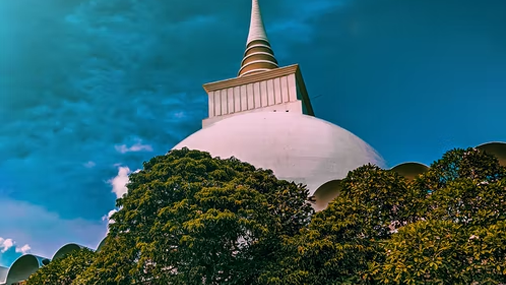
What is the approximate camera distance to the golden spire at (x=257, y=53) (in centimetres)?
2020

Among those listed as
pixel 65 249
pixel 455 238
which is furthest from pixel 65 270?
pixel 455 238

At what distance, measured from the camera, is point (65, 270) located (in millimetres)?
10594

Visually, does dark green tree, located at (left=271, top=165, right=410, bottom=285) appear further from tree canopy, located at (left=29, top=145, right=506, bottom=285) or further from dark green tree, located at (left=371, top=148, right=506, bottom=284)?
dark green tree, located at (left=371, top=148, right=506, bottom=284)

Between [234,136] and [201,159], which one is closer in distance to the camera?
[201,159]

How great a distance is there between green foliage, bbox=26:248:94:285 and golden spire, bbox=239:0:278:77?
37.8ft

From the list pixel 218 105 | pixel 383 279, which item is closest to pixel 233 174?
pixel 383 279

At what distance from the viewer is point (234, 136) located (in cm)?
1376

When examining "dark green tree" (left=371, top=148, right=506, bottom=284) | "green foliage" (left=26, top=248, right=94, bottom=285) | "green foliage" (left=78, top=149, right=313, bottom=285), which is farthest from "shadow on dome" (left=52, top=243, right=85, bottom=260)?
"dark green tree" (left=371, top=148, right=506, bottom=284)

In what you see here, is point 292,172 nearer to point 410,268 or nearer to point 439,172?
point 439,172

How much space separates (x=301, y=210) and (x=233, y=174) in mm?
1695

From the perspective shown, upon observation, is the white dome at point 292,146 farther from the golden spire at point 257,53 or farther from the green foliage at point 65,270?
the golden spire at point 257,53

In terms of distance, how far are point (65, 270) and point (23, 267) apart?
469cm

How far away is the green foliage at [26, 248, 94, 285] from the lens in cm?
1055

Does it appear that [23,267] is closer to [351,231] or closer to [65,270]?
[65,270]
